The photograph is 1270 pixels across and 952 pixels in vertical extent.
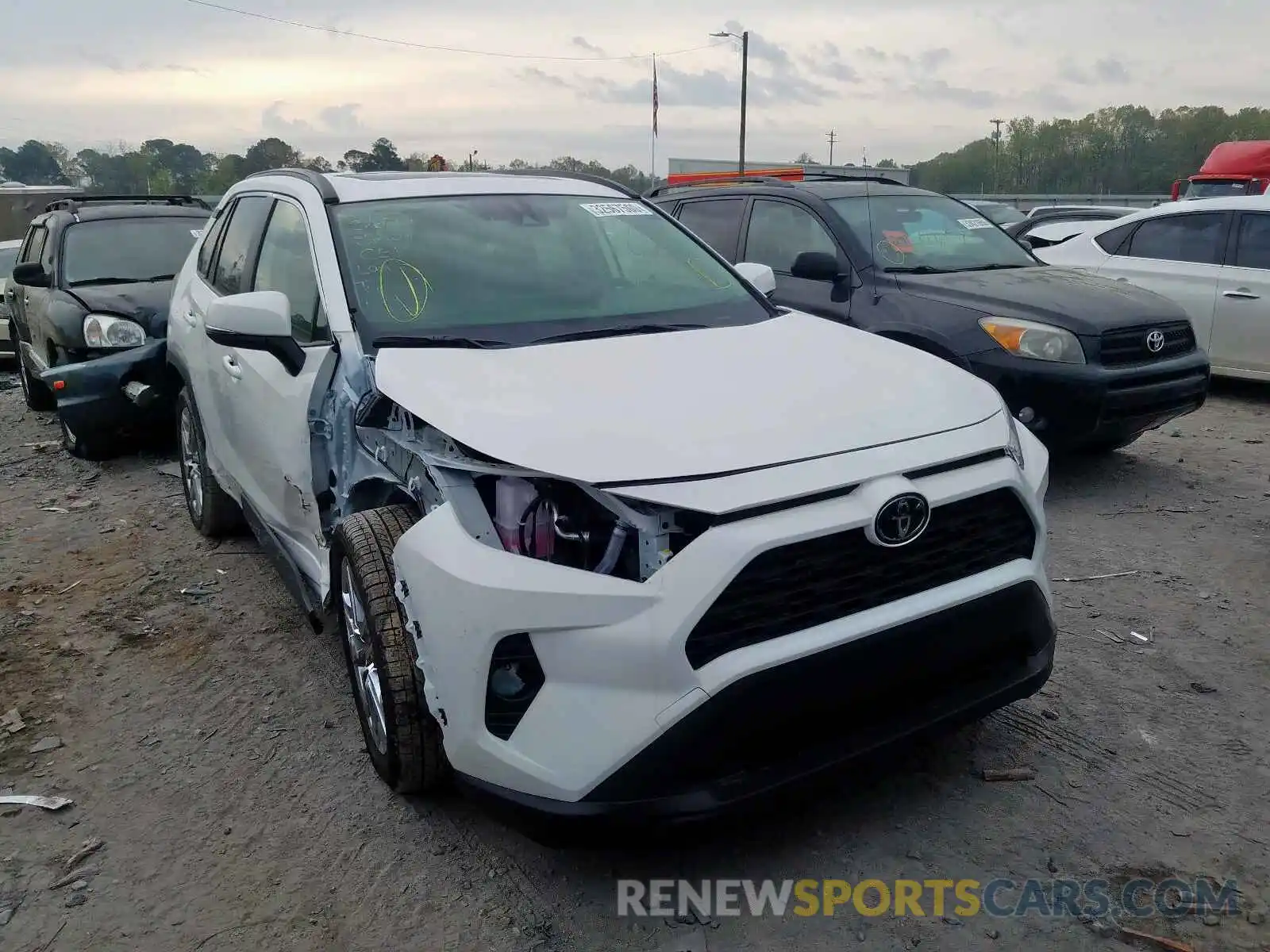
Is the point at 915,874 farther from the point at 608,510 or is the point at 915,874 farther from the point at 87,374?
the point at 87,374

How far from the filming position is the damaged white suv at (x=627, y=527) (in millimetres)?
2211

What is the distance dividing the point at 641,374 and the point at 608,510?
24.0 inches

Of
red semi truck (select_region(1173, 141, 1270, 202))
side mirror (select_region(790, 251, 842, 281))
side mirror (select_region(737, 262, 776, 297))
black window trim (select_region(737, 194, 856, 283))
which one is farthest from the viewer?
red semi truck (select_region(1173, 141, 1270, 202))

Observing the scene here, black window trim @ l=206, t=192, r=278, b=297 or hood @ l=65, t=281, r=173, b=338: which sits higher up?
black window trim @ l=206, t=192, r=278, b=297

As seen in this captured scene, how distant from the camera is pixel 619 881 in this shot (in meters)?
2.60

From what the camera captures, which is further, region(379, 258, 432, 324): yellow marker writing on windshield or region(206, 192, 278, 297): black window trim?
region(206, 192, 278, 297): black window trim

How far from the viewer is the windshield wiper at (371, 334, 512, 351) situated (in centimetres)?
309

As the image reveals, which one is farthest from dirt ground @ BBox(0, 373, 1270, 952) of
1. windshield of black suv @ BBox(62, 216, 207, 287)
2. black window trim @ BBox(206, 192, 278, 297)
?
windshield of black suv @ BBox(62, 216, 207, 287)

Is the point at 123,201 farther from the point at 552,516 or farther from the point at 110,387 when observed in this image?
the point at 552,516

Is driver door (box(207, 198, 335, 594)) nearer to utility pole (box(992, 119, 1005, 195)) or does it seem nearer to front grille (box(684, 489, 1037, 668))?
front grille (box(684, 489, 1037, 668))

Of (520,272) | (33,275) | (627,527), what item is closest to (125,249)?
(33,275)

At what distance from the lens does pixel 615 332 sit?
327cm

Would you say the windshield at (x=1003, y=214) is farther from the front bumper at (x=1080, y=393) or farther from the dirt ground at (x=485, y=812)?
the dirt ground at (x=485, y=812)

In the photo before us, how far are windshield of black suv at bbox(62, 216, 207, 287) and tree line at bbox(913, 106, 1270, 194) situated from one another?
158 feet
